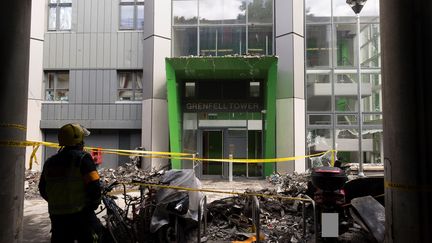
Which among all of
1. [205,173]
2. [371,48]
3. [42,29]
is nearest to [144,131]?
[205,173]

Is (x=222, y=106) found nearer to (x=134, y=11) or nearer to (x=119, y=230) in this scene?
(x=134, y=11)

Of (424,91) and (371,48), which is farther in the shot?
(371,48)

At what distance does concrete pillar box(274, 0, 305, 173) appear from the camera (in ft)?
51.5

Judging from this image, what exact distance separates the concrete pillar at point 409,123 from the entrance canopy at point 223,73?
11.1 meters

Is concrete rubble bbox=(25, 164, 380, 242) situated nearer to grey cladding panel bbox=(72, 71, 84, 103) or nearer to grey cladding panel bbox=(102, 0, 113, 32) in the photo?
grey cladding panel bbox=(72, 71, 84, 103)

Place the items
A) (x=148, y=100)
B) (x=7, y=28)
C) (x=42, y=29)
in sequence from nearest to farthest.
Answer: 1. (x=7, y=28)
2. (x=148, y=100)
3. (x=42, y=29)

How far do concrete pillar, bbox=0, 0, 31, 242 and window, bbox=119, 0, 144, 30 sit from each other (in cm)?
1453

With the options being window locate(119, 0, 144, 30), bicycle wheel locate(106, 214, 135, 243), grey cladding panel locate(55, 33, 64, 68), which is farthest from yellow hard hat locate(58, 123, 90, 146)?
grey cladding panel locate(55, 33, 64, 68)

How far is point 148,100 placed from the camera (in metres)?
16.4

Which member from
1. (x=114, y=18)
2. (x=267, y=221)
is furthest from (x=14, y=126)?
(x=114, y=18)

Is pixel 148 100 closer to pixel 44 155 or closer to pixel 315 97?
pixel 44 155

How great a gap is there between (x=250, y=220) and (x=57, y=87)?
14542 millimetres

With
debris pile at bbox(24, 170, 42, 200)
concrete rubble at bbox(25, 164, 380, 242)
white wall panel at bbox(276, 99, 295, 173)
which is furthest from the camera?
white wall panel at bbox(276, 99, 295, 173)

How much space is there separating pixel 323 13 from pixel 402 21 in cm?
1394
